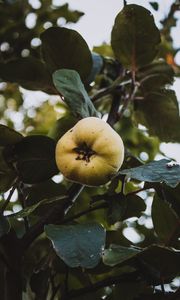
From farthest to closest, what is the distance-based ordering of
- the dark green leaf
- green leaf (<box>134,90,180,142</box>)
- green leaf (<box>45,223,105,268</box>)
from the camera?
the dark green leaf, green leaf (<box>134,90,180,142</box>), green leaf (<box>45,223,105,268</box>)

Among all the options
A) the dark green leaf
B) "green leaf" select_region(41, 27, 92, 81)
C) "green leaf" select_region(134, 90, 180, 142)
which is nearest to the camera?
"green leaf" select_region(41, 27, 92, 81)

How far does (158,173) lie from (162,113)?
1.48ft

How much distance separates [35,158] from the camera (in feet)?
2.95

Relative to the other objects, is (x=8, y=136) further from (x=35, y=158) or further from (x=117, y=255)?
(x=117, y=255)

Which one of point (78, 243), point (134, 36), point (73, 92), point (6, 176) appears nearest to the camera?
point (78, 243)

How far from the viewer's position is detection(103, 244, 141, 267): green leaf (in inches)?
27.5

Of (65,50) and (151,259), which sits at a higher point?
(65,50)

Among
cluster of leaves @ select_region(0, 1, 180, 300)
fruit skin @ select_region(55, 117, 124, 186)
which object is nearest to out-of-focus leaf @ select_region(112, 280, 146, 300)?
cluster of leaves @ select_region(0, 1, 180, 300)

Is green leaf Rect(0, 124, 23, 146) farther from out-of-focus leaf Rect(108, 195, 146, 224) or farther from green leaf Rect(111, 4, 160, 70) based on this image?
green leaf Rect(111, 4, 160, 70)

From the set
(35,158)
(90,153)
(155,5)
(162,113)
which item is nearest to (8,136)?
(35,158)

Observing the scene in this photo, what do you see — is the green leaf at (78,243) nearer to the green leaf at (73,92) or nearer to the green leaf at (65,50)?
the green leaf at (73,92)

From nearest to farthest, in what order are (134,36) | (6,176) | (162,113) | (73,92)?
(73,92) → (6,176) → (134,36) → (162,113)

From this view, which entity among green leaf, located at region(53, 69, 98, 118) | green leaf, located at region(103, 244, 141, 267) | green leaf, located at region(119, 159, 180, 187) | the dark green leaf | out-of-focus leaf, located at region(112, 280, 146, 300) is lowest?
out-of-focus leaf, located at region(112, 280, 146, 300)

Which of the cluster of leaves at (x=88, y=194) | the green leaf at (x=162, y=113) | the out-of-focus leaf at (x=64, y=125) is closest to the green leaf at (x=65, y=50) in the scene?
the cluster of leaves at (x=88, y=194)
